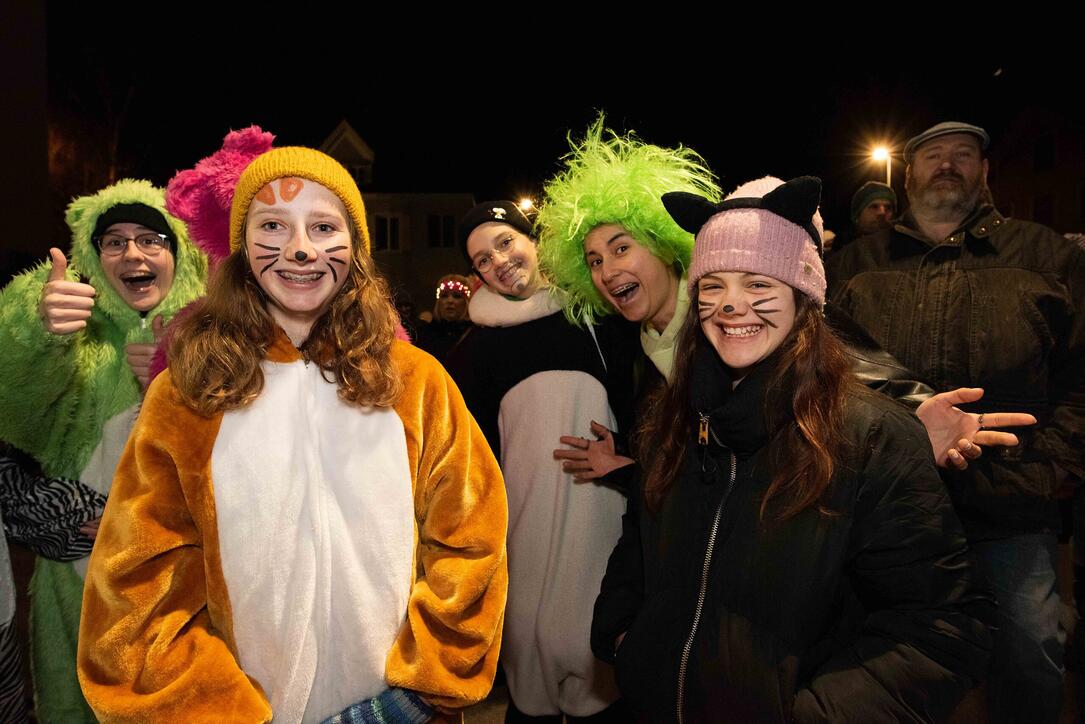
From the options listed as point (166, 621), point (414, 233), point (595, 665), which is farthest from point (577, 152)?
point (414, 233)

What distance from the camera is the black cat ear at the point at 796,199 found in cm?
191

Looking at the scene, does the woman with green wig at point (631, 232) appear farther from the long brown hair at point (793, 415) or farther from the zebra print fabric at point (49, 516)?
the zebra print fabric at point (49, 516)

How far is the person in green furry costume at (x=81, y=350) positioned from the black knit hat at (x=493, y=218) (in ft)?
3.79

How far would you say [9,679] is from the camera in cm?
236

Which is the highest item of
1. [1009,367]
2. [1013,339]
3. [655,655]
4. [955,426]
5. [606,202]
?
[606,202]

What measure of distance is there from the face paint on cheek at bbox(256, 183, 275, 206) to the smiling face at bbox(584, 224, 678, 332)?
1.38 metres

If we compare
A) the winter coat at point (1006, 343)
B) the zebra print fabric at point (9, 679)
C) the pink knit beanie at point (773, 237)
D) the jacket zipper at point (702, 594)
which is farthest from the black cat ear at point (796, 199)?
Answer: the zebra print fabric at point (9, 679)

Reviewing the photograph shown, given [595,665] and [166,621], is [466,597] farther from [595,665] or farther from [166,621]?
[595,665]

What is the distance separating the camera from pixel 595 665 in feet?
10.1

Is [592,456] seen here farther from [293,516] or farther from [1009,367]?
[1009,367]

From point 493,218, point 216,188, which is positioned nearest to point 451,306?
point 493,218

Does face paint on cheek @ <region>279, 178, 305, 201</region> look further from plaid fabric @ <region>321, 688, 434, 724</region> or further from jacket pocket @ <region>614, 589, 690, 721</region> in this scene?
jacket pocket @ <region>614, 589, 690, 721</region>

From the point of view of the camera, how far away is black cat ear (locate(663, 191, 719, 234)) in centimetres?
208

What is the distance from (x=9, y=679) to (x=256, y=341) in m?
1.44
